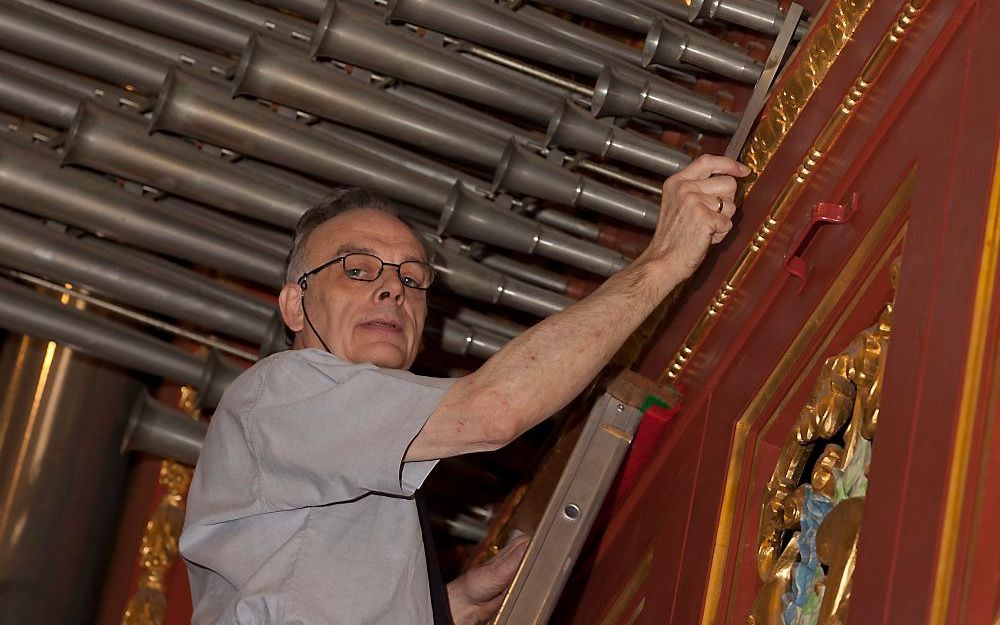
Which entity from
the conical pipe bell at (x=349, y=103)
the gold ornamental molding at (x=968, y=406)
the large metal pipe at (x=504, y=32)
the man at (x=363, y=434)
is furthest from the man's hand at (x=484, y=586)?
the gold ornamental molding at (x=968, y=406)

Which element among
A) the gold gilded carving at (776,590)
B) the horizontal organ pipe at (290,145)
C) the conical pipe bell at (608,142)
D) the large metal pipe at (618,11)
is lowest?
the gold gilded carving at (776,590)

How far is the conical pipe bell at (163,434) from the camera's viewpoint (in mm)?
2250

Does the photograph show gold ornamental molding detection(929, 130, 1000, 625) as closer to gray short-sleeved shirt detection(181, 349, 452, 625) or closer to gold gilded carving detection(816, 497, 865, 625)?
gold gilded carving detection(816, 497, 865, 625)

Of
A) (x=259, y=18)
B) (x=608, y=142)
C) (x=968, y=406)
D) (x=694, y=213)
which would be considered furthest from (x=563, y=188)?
(x=968, y=406)

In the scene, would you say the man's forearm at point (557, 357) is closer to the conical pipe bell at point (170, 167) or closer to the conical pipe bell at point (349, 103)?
the conical pipe bell at point (349, 103)

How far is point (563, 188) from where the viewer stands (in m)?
1.99

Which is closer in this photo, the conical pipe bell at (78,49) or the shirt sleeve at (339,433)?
the shirt sleeve at (339,433)

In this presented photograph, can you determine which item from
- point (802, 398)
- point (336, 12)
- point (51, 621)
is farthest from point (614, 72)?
point (51, 621)

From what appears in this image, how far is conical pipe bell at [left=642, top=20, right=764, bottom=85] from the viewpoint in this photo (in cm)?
191

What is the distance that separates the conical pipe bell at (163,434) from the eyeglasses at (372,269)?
0.65 m

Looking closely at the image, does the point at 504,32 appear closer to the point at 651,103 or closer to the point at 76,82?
the point at 651,103

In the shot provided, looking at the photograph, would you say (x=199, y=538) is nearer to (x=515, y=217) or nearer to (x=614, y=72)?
(x=515, y=217)

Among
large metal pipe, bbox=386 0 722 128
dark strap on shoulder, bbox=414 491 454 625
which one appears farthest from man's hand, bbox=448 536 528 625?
large metal pipe, bbox=386 0 722 128

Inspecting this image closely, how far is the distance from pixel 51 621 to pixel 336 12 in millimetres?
1037
